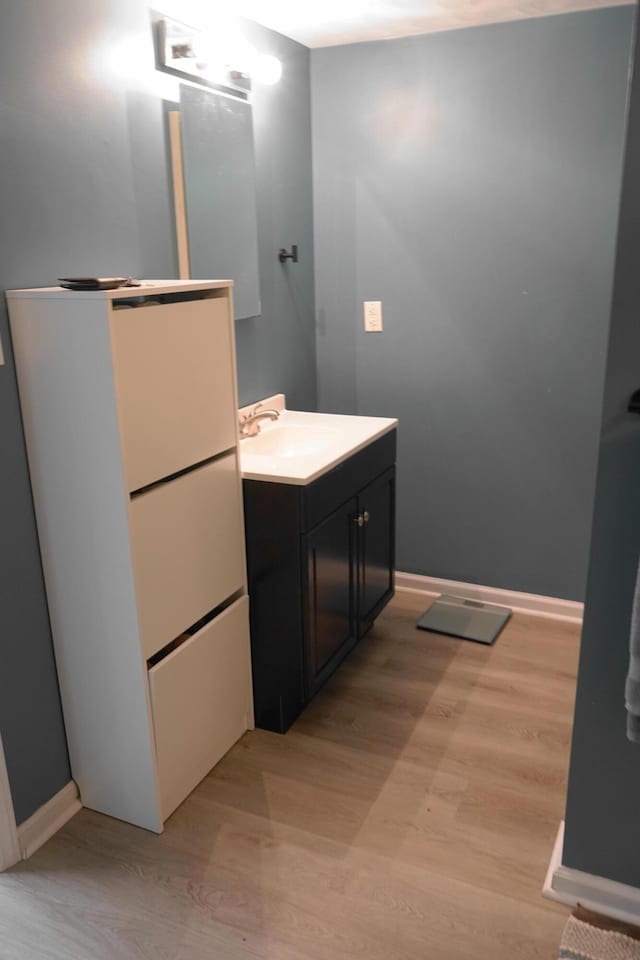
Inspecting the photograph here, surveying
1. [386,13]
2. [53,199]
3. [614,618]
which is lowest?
[614,618]

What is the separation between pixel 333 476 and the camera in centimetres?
234

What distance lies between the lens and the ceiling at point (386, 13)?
2445 millimetres

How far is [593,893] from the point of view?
176cm

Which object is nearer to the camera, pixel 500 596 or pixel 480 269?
pixel 480 269

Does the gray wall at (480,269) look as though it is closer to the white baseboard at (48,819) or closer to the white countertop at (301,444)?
the white countertop at (301,444)

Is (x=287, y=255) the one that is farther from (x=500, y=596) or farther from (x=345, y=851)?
(x=345, y=851)

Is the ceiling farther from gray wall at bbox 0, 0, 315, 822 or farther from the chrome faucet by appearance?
the chrome faucet

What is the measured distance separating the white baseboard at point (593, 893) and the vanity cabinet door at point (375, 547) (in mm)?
1084

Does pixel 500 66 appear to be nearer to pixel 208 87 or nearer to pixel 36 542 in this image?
pixel 208 87

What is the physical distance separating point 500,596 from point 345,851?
1491 mm

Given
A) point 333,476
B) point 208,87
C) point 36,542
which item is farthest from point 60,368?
point 208,87

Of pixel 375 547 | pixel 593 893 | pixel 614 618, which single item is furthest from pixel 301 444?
pixel 593 893

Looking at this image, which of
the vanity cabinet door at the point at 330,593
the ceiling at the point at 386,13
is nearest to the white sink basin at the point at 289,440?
the vanity cabinet door at the point at 330,593

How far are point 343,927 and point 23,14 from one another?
214 cm
